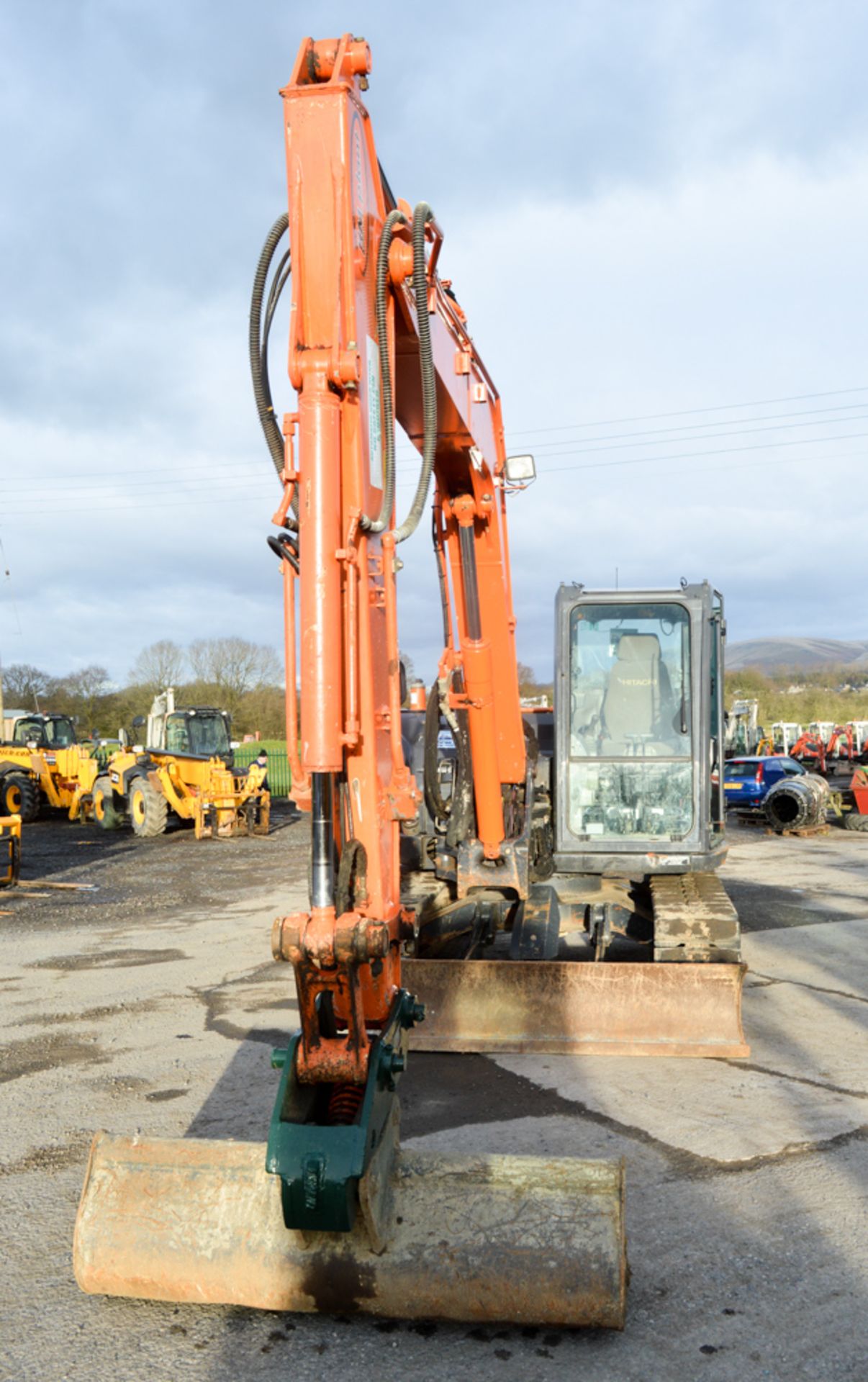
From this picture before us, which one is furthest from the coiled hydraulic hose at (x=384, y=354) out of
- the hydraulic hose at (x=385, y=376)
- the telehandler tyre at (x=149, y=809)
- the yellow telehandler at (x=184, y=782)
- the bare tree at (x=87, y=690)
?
the bare tree at (x=87, y=690)

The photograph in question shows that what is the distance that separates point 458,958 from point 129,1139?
14.3 feet

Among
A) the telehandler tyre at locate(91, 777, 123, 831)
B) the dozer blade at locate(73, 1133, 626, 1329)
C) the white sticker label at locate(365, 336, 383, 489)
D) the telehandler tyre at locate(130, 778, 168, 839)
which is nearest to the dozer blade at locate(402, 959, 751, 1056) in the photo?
the dozer blade at locate(73, 1133, 626, 1329)

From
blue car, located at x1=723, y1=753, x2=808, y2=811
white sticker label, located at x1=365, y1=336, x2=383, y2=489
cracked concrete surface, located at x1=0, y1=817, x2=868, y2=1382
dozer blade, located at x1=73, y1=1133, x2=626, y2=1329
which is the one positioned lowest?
cracked concrete surface, located at x1=0, y1=817, x2=868, y2=1382

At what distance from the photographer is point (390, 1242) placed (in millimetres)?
3525

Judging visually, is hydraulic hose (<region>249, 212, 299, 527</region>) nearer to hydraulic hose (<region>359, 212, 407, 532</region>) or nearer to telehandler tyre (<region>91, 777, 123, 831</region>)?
hydraulic hose (<region>359, 212, 407, 532</region>)

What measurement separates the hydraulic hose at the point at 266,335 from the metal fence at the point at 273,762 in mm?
26317

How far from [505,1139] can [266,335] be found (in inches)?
142

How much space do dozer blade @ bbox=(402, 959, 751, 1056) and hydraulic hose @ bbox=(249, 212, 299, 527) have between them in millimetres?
3397

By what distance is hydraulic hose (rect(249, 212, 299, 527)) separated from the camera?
157 inches

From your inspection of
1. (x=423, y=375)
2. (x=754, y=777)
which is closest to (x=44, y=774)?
A: (x=754, y=777)

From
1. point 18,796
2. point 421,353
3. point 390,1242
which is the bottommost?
point 390,1242

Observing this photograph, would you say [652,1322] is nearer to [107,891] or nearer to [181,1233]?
[181,1233]

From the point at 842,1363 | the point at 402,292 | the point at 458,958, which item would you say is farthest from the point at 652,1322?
the point at 458,958

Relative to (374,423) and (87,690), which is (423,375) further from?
(87,690)
